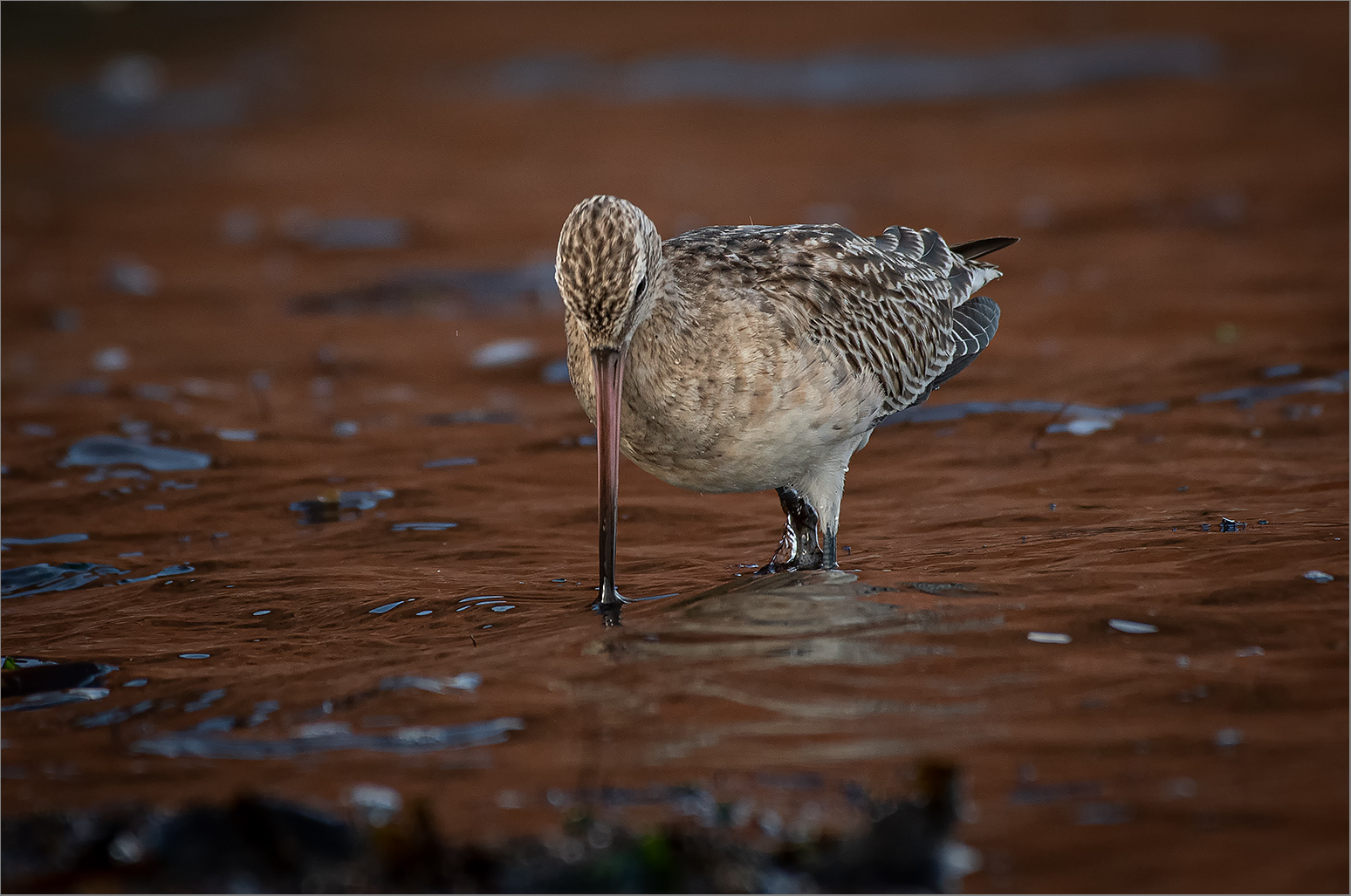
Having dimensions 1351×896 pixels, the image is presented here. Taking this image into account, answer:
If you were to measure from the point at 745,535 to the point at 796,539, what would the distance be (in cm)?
67

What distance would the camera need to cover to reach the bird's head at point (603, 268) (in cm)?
523

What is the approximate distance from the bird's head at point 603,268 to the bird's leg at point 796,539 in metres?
1.46

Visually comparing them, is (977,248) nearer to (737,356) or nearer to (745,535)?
(745,535)

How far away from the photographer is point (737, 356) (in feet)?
18.7

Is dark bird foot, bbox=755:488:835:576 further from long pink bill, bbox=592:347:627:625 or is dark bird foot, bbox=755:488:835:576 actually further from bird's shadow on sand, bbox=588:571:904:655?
long pink bill, bbox=592:347:627:625

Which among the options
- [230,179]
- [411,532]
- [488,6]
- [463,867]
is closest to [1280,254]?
[411,532]

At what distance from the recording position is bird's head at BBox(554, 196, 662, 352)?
523cm

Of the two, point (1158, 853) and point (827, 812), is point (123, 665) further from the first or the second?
point (1158, 853)

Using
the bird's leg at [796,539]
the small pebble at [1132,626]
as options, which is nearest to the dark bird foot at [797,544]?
the bird's leg at [796,539]

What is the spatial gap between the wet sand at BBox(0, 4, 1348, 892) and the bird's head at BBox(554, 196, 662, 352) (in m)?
1.16

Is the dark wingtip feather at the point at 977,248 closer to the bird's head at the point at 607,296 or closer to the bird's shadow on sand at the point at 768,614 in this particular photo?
the bird's shadow on sand at the point at 768,614

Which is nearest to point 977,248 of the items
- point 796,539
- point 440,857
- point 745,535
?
point 745,535

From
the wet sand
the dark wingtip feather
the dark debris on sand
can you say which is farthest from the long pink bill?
the dark wingtip feather

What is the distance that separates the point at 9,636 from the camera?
572cm
